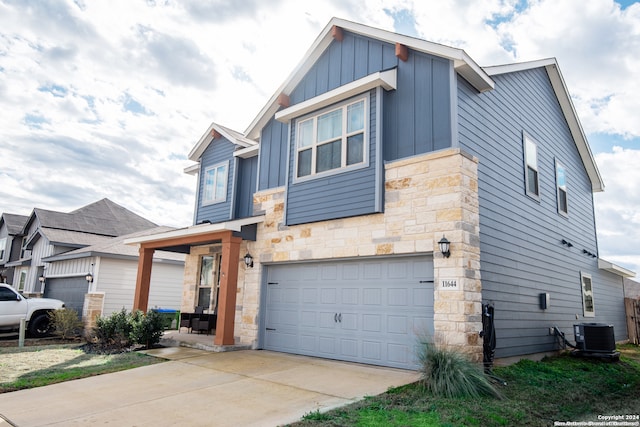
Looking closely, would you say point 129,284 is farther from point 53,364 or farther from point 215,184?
point 53,364

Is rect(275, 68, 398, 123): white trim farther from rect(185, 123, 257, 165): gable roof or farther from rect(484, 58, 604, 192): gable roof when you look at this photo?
rect(185, 123, 257, 165): gable roof

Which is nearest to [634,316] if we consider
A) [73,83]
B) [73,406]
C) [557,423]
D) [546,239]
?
[546,239]

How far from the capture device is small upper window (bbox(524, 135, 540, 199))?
1042 cm

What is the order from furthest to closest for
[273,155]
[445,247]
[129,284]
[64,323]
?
1. [129,284]
2. [64,323]
3. [273,155]
4. [445,247]

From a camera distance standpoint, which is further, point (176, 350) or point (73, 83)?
point (73, 83)

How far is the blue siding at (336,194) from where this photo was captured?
28.6ft

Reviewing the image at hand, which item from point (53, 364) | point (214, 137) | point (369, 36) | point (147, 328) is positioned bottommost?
point (53, 364)

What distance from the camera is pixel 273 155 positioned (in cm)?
1130

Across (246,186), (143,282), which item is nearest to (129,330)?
(143,282)

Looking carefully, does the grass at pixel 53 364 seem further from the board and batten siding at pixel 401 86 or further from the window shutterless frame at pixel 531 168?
the window shutterless frame at pixel 531 168

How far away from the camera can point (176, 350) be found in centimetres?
1010

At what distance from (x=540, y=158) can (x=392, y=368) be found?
273 inches

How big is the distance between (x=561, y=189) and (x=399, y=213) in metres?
6.70

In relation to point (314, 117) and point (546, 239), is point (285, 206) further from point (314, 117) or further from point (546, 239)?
point (546, 239)
